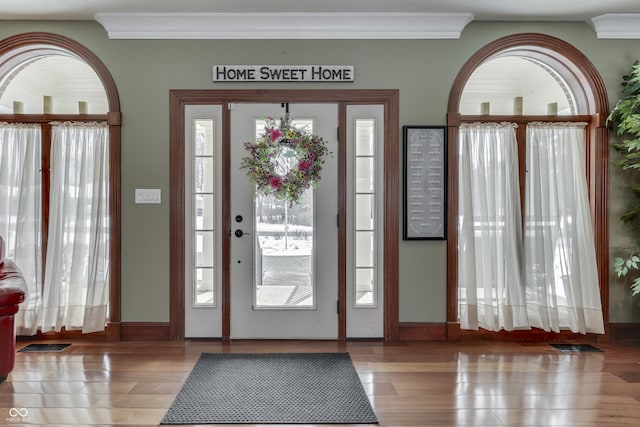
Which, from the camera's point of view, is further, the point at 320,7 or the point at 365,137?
the point at 365,137

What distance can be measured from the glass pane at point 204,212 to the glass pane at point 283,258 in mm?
421

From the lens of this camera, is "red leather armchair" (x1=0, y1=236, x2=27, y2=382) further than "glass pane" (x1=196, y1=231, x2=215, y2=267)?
No

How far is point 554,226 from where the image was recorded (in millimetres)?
4191

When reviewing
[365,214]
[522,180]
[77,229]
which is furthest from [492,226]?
[77,229]

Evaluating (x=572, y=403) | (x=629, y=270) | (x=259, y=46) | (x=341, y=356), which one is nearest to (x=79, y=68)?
(x=259, y=46)

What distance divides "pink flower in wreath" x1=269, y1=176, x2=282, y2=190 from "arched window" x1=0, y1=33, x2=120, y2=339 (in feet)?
4.47

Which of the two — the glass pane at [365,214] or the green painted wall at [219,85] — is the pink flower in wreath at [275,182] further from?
the green painted wall at [219,85]

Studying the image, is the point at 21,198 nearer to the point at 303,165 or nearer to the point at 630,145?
the point at 303,165

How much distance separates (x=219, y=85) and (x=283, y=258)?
164 cm

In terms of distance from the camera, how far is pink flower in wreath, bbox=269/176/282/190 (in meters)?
4.01

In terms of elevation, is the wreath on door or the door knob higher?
the wreath on door

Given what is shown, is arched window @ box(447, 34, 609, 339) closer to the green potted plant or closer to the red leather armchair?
the green potted plant

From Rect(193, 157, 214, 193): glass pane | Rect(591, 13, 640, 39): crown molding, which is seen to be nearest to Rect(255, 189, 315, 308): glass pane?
Rect(193, 157, 214, 193): glass pane

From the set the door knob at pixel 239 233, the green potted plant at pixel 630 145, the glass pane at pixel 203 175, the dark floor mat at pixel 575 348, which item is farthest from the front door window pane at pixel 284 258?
the green potted plant at pixel 630 145
